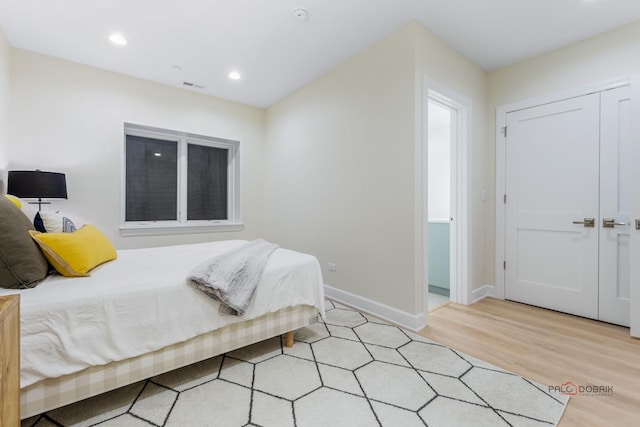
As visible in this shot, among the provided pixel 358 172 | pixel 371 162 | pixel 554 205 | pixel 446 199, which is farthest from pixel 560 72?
pixel 358 172

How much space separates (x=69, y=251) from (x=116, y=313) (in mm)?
518

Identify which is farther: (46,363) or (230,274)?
(230,274)

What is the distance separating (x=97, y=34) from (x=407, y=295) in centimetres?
363

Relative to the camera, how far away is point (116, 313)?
1362mm

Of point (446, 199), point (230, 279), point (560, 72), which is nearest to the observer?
point (230, 279)

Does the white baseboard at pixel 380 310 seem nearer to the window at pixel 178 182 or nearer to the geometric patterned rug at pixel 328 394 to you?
the geometric patterned rug at pixel 328 394

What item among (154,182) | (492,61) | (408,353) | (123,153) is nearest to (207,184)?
(154,182)

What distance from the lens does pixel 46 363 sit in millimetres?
1192

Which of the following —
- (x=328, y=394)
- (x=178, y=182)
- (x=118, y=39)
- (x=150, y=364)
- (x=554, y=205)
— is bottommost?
(x=328, y=394)

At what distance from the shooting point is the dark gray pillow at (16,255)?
1294 mm

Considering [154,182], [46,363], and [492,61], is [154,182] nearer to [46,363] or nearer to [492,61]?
[46,363]

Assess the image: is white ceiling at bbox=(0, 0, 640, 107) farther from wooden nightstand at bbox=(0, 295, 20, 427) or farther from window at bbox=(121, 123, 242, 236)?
wooden nightstand at bbox=(0, 295, 20, 427)

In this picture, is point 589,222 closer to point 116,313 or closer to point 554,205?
point 554,205

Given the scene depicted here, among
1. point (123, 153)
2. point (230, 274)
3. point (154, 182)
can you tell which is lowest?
point (230, 274)
